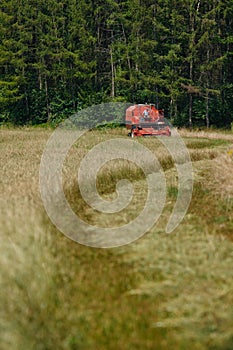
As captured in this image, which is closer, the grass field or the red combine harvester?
the grass field

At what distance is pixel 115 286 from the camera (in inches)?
182

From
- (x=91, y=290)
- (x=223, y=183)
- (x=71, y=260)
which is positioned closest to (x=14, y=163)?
(x=223, y=183)

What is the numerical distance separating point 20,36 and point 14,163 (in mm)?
24768

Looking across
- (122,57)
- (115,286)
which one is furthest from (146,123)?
(115,286)

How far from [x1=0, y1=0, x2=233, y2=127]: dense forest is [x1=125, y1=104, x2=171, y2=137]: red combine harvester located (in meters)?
4.97

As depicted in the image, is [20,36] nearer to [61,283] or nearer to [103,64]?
[103,64]

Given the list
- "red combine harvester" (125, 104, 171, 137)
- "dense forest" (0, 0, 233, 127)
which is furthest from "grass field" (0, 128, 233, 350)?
"dense forest" (0, 0, 233, 127)

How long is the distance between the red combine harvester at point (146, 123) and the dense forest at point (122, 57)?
497cm

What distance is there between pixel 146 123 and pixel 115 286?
64.0 ft

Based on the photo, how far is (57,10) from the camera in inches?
1347

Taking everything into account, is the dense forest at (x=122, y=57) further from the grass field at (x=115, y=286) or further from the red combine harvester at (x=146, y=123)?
the grass field at (x=115, y=286)

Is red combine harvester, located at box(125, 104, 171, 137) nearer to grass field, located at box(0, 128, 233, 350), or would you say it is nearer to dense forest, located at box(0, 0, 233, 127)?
dense forest, located at box(0, 0, 233, 127)

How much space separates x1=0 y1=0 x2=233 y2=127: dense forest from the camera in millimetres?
30094

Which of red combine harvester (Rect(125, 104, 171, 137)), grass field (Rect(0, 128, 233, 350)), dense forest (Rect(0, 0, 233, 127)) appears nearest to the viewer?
grass field (Rect(0, 128, 233, 350))
